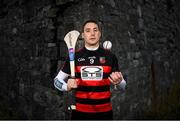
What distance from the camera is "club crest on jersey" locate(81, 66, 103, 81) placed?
2.58 m

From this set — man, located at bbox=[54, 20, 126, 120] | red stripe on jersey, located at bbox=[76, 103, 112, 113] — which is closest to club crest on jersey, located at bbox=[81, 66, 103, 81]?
man, located at bbox=[54, 20, 126, 120]

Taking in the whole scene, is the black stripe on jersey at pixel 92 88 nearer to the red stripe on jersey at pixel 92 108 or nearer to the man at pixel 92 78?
the man at pixel 92 78

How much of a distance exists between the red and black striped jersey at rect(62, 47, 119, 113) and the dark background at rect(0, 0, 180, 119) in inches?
56.8

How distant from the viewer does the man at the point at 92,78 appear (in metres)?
2.58

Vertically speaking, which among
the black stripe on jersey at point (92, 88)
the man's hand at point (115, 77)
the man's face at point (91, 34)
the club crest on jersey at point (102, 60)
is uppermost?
the man's face at point (91, 34)

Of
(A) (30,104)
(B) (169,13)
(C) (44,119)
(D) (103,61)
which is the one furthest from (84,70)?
(B) (169,13)

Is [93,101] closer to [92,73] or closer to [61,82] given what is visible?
[92,73]

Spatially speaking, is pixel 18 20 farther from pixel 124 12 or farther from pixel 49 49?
pixel 124 12

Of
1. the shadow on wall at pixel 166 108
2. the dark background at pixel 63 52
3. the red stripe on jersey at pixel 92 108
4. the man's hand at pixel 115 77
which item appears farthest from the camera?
the shadow on wall at pixel 166 108

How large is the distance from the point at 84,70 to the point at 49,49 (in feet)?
5.96

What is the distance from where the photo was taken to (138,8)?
18.2 feet

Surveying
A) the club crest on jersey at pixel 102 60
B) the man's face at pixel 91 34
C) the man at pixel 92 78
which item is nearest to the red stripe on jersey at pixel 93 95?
the man at pixel 92 78

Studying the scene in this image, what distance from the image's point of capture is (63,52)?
162 inches

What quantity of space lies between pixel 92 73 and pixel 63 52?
1.61 m
